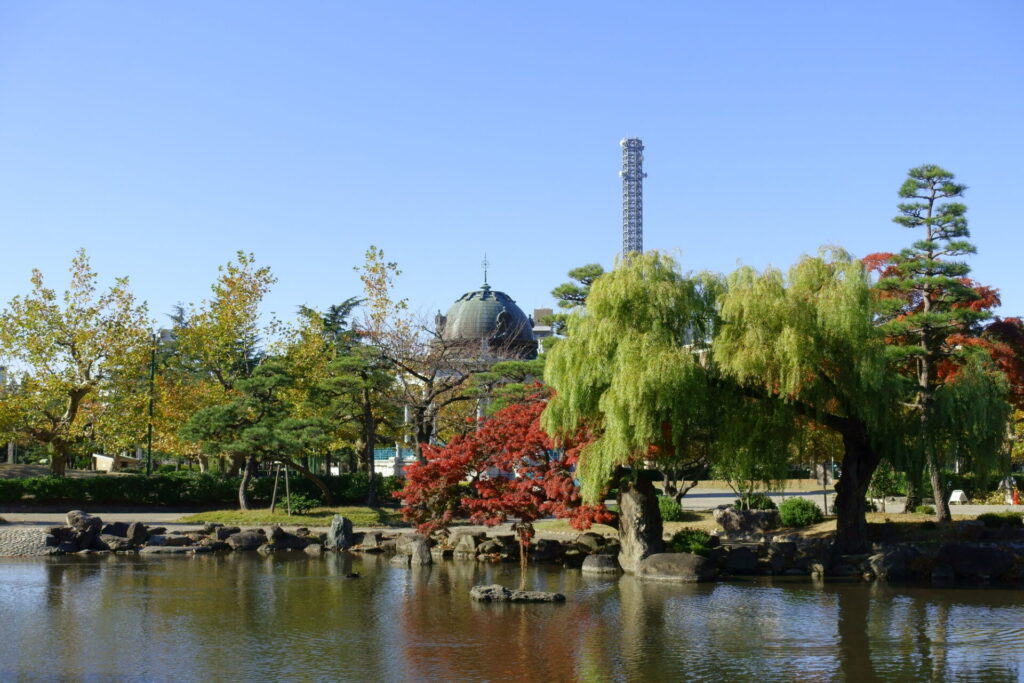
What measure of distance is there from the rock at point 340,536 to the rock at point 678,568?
9294mm

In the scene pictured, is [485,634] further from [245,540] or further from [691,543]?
[245,540]

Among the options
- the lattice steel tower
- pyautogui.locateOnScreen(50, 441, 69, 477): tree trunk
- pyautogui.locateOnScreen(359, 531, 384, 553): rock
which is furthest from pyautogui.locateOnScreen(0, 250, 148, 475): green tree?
the lattice steel tower

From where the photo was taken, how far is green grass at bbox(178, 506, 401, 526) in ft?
102

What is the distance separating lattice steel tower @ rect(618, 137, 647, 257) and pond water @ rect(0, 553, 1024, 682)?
367 ft

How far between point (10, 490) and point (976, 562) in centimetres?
3198

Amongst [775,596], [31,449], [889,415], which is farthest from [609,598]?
[31,449]

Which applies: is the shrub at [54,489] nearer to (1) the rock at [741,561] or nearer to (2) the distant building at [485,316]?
(1) the rock at [741,561]

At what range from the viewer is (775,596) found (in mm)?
19234

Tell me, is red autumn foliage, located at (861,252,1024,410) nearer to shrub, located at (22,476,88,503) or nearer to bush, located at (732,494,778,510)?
bush, located at (732,494,778,510)

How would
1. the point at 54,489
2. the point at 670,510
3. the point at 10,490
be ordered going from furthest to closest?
1. the point at 54,489
2. the point at 10,490
3. the point at 670,510

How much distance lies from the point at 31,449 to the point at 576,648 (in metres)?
54.3

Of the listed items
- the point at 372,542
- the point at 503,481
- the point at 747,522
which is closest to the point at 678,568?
the point at 503,481

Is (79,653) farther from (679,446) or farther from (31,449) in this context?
(31,449)

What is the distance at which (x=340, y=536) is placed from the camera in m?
27.3
